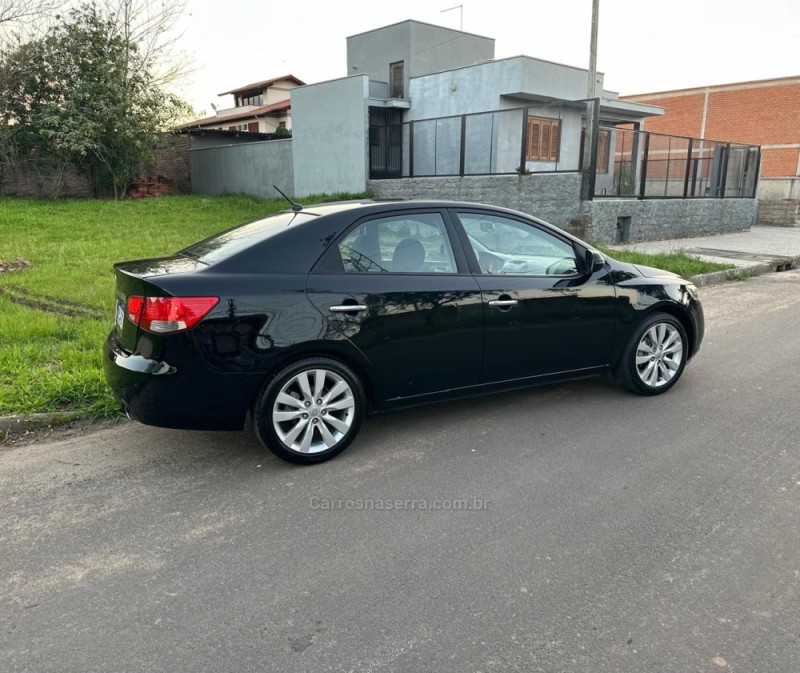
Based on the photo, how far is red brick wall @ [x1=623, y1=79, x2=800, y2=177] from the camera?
3466 cm

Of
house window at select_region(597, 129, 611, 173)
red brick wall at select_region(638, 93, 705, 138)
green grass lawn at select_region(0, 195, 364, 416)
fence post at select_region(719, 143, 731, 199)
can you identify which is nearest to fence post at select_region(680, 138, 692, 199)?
fence post at select_region(719, 143, 731, 199)

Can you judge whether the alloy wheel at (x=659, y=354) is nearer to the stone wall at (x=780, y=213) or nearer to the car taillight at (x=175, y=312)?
the car taillight at (x=175, y=312)

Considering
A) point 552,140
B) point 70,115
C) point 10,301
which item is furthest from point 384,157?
point 10,301

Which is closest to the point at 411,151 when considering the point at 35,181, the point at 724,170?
the point at 724,170

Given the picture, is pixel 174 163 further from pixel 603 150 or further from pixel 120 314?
pixel 120 314

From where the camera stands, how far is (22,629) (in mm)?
2439

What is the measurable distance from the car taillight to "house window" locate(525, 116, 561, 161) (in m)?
18.1

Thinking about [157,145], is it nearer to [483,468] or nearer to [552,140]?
[552,140]

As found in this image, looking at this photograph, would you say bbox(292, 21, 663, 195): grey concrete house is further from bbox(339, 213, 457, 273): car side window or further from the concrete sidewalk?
bbox(339, 213, 457, 273): car side window

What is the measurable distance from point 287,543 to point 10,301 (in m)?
5.93

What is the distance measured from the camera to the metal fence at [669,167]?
15.7 meters

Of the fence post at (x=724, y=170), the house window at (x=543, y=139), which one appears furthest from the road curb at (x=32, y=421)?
the fence post at (x=724, y=170)

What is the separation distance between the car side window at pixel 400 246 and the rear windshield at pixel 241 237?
36 cm

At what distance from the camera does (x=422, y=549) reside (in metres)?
2.99
